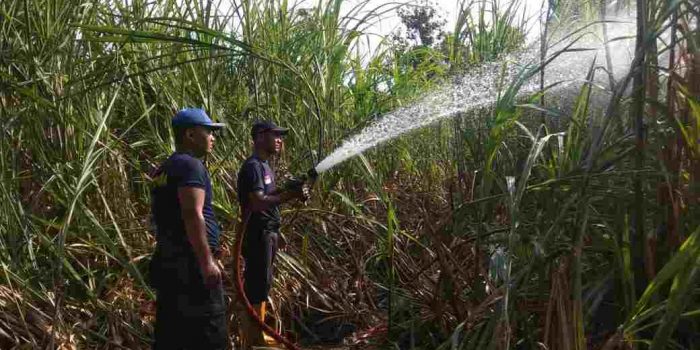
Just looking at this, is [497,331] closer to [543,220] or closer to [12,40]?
[543,220]

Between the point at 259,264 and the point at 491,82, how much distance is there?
1.28m

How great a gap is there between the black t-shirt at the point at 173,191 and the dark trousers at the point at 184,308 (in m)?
0.09

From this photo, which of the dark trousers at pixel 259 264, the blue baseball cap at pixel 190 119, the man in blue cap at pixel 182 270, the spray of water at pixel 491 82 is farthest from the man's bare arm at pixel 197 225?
the dark trousers at pixel 259 264

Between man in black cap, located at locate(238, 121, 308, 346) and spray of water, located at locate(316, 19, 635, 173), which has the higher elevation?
spray of water, located at locate(316, 19, 635, 173)

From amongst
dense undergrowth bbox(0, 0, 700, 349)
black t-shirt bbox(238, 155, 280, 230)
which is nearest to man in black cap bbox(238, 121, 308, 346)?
black t-shirt bbox(238, 155, 280, 230)

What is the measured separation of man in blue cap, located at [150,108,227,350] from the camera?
255 cm

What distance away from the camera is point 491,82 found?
294 centimetres

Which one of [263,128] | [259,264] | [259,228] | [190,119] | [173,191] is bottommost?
[259,264]

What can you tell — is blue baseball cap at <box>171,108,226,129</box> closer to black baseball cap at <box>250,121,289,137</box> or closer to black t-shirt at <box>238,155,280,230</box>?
black t-shirt at <box>238,155,280,230</box>

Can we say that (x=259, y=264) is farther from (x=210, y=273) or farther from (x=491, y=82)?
(x=491, y=82)

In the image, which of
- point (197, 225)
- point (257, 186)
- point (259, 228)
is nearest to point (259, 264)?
point (259, 228)

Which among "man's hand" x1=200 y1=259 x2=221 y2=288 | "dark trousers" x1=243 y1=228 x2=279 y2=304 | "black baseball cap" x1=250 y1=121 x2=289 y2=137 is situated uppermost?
"black baseball cap" x1=250 y1=121 x2=289 y2=137

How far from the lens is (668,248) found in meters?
1.66

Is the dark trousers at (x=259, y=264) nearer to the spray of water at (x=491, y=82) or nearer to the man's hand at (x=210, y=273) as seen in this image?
the spray of water at (x=491, y=82)
